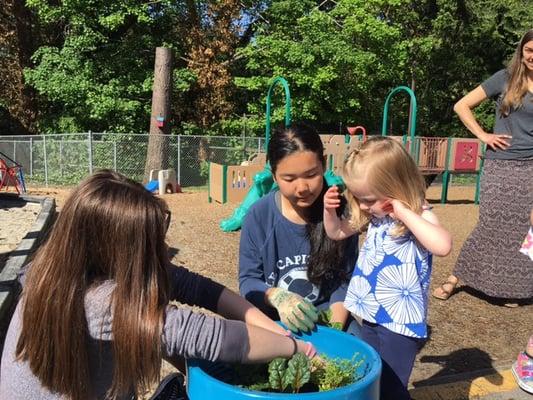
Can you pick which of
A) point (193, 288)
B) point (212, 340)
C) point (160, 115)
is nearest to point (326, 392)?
point (212, 340)

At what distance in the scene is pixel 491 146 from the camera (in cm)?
366

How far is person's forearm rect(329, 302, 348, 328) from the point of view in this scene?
1961mm

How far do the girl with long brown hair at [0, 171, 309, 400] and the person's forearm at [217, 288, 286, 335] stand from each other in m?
0.15

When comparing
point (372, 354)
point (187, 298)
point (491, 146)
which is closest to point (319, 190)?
point (187, 298)

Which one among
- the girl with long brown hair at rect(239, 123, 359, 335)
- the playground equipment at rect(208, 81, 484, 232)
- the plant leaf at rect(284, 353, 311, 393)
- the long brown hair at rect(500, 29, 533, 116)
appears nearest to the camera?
the plant leaf at rect(284, 353, 311, 393)

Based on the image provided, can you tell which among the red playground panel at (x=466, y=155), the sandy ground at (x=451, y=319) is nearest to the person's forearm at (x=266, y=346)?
the sandy ground at (x=451, y=319)

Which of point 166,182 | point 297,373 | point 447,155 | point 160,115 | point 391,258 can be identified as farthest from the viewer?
point 160,115

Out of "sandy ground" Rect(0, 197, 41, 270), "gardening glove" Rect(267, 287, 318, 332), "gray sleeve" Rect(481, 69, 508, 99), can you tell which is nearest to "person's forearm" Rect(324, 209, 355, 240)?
"gardening glove" Rect(267, 287, 318, 332)

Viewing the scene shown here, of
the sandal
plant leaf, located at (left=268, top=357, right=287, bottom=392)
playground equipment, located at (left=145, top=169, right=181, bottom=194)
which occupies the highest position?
plant leaf, located at (left=268, top=357, right=287, bottom=392)

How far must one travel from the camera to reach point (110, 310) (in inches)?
53.8

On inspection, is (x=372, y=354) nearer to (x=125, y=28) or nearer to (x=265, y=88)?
(x=265, y=88)

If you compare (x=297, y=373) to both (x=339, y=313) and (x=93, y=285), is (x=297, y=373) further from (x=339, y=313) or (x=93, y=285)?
(x=339, y=313)

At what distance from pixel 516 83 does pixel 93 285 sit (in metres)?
3.00

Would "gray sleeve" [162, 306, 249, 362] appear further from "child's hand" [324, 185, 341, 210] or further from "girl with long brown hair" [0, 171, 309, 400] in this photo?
"child's hand" [324, 185, 341, 210]
